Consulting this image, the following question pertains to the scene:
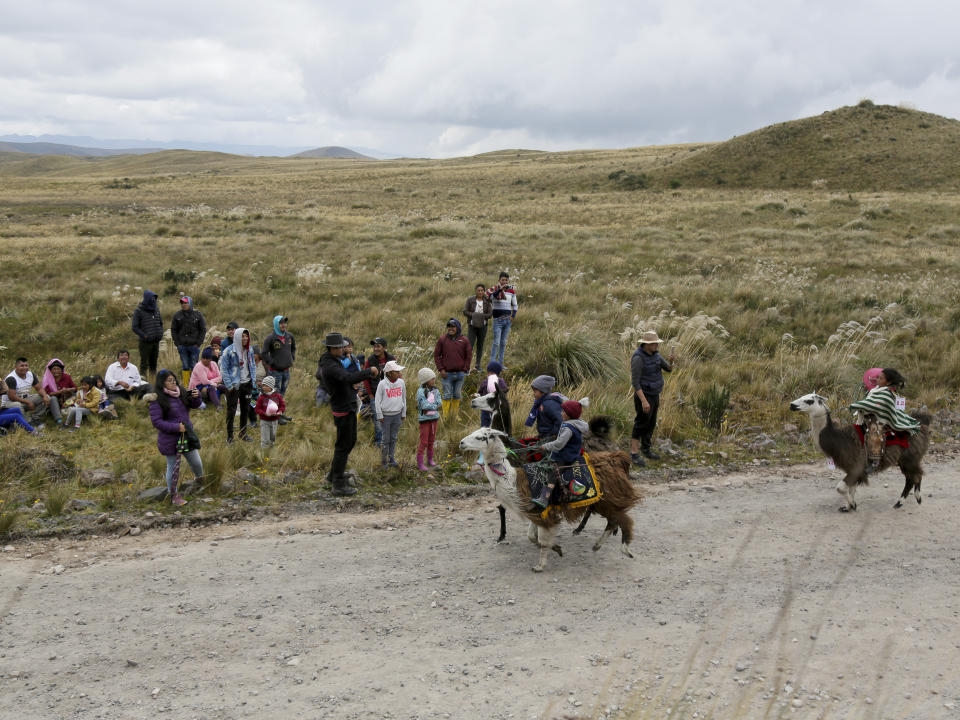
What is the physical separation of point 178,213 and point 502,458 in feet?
132

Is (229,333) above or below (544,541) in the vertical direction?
above

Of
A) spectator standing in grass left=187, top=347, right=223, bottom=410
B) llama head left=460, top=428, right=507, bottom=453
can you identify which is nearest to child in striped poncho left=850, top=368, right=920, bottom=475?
llama head left=460, top=428, right=507, bottom=453

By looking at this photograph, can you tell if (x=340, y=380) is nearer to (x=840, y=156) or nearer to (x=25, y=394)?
(x=25, y=394)

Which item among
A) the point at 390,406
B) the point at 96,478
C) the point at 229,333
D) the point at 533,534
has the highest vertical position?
the point at 229,333

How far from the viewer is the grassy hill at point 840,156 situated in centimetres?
5016

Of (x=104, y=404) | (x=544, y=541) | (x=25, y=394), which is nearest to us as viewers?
(x=544, y=541)

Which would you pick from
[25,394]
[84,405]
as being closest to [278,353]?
[84,405]

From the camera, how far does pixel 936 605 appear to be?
584 cm

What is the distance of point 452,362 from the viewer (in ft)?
34.7

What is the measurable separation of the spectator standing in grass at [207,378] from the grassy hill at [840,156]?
49.1 m

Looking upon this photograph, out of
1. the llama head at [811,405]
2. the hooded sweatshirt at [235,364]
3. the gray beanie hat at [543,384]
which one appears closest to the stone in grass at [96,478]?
the hooded sweatshirt at [235,364]

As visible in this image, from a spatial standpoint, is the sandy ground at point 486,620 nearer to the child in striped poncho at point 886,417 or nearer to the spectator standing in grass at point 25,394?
the child in striped poncho at point 886,417

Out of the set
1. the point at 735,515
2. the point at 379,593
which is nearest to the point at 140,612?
the point at 379,593

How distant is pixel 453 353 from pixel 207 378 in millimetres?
4461
